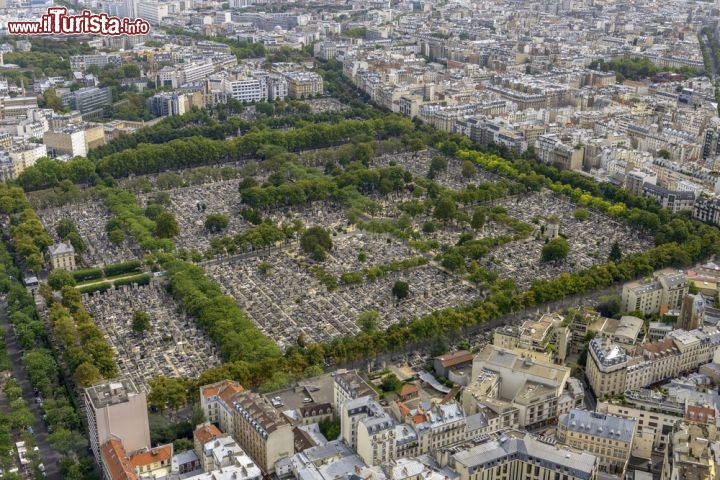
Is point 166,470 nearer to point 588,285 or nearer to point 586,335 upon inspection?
point 586,335

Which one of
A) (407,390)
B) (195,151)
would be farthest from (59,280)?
(195,151)

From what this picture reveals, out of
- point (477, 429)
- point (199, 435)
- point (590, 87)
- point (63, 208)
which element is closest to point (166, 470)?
point (199, 435)

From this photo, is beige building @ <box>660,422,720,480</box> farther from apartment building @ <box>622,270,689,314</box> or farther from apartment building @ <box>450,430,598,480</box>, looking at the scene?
apartment building @ <box>622,270,689,314</box>

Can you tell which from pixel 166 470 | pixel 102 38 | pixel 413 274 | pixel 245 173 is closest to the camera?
pixel 166 470

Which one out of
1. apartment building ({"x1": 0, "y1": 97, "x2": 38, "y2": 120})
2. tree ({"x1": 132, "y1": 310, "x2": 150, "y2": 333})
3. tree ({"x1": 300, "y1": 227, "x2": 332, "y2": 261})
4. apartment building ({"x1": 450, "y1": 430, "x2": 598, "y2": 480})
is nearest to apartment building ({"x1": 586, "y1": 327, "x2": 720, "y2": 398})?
apartment building ({"x1": 450, "y1": 430, "x2": 598, "y2": 480})

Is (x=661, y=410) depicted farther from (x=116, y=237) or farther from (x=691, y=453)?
(x=116, y=237)

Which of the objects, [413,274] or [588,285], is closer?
[588,285]
